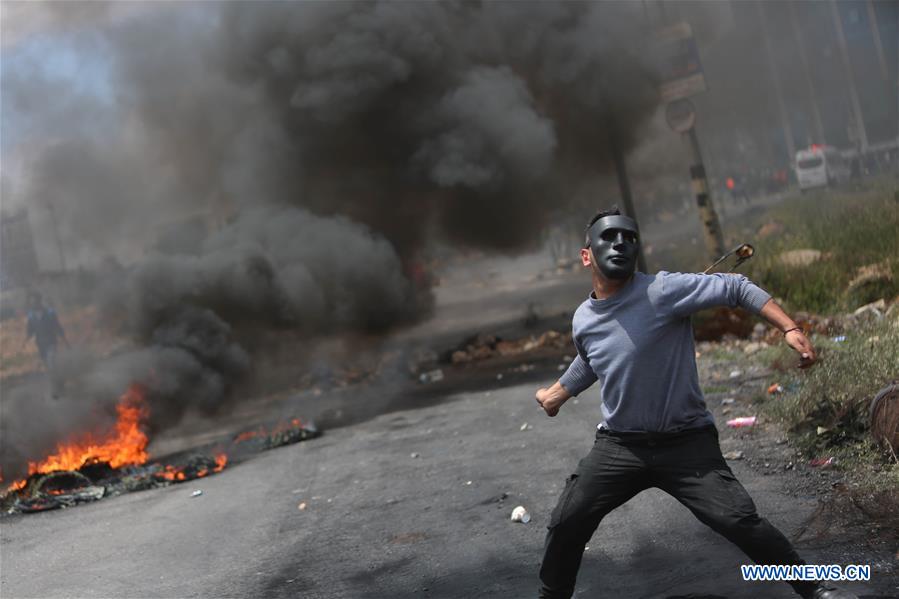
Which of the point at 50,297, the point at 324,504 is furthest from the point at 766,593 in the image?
the point at 50,297

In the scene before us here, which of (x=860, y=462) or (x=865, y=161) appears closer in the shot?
(x=860, y=462)

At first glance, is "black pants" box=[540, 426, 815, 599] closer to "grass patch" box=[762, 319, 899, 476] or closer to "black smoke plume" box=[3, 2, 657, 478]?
"grass patch" box=[762, 319, 899, 476]

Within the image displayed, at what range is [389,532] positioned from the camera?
18.0 feet

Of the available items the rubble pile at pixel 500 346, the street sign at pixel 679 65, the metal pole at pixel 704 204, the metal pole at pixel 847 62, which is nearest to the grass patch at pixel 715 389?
the rubble pile at pixel 500 346

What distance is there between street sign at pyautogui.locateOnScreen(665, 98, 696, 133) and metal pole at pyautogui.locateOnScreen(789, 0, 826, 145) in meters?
12.1

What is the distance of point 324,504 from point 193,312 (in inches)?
231

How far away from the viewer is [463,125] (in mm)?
16391

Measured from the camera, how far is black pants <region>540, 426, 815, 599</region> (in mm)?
2898

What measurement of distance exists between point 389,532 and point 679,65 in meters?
10.6

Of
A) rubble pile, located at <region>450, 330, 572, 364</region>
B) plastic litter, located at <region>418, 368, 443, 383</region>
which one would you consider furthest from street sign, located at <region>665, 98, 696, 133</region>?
plastic litter, located at <region>418, 368, 443, 383</region>

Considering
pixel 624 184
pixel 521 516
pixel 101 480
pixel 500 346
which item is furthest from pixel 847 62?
pixel 521 516

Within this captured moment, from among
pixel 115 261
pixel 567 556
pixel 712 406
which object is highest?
pixel 115 261

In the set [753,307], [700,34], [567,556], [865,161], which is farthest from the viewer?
[700,34]

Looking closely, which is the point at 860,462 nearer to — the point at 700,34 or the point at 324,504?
the point at 324,504
